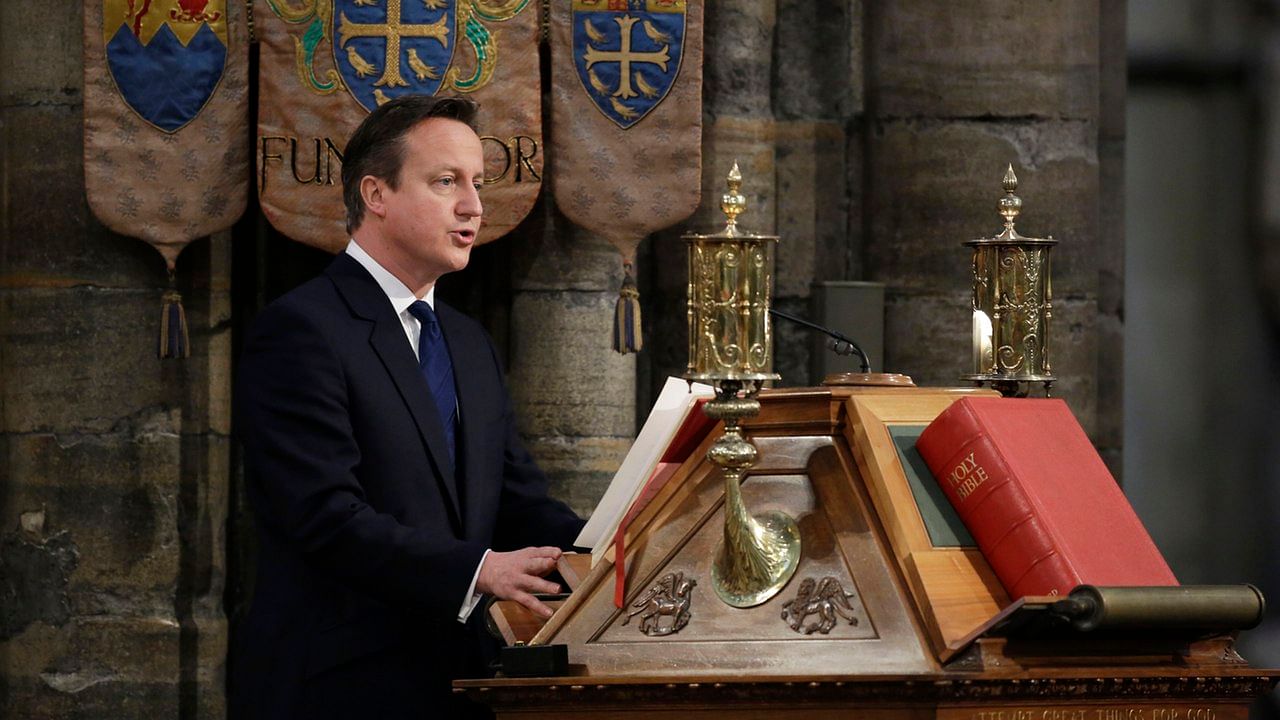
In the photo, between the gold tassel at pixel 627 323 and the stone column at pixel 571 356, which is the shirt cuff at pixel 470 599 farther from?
the stone column at pixel 571 356

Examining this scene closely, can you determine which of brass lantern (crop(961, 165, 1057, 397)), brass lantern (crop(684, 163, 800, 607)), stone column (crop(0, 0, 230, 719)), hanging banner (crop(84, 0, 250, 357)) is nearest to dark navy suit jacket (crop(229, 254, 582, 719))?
brass lantern (crop(684, 163, 800, 607))

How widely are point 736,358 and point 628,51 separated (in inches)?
106

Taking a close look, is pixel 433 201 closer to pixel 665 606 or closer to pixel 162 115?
pixel 665 606

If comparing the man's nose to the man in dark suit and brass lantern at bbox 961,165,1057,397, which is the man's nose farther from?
brass lantern at bbox 961,165,1057,397

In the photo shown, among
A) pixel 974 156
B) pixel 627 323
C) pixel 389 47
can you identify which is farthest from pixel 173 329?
pixel 974 156

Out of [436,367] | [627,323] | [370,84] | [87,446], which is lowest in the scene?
[87,446]

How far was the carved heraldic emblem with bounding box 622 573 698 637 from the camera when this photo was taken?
2.64 meters

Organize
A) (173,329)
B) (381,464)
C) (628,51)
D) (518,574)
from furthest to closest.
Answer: (628,51) < (173,329) < (381,464) < (518,574)

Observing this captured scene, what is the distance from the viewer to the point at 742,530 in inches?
103

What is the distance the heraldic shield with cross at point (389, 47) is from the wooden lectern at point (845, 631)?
252 centimetres

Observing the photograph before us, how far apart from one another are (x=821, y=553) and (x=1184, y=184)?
4.10 metres

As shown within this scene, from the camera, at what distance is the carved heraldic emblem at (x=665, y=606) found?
2.64 meters

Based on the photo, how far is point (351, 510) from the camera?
3.07m

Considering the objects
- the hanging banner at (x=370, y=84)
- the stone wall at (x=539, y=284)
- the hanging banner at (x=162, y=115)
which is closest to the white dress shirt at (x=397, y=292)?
the hanging banner at (x=370, y=84)
